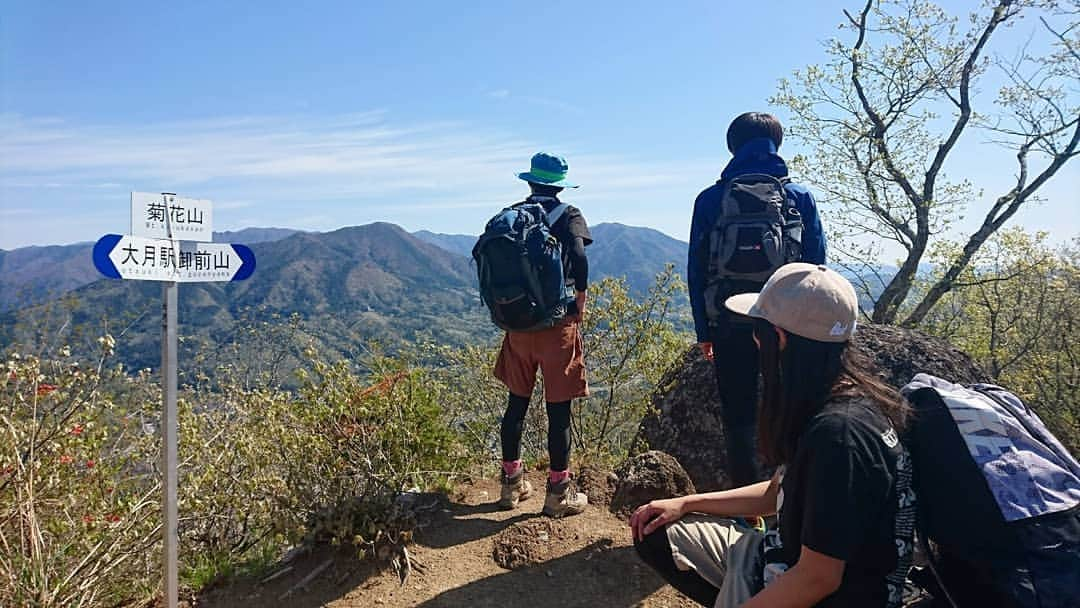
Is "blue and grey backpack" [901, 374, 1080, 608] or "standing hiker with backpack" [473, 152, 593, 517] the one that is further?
"standing hiker with backpack" [473, 152, 593, 517]

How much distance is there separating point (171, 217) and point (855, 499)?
117 inches

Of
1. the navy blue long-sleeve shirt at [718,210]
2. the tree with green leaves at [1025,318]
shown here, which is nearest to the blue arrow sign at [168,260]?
the navy blue long-sleeve shirt at [718,210]

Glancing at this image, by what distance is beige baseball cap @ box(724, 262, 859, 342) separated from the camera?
2.04m

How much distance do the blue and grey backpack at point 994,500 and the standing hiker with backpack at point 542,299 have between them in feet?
7.25

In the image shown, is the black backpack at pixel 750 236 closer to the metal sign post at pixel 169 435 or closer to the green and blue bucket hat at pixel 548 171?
the green and blue bucket hat at pixel 548 171

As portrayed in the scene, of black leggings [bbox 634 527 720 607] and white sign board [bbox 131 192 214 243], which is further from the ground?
white sign board [bbox 131 192 214 243]

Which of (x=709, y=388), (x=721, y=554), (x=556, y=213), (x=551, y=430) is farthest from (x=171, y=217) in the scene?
(x=709, y=388)

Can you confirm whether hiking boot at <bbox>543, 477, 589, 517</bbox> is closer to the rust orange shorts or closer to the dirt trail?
the dirt trail

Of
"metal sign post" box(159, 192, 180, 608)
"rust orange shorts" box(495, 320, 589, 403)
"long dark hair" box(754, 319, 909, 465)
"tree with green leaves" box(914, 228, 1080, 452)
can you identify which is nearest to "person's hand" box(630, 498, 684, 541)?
"long dark hair" box(754, 319, 909, 465)

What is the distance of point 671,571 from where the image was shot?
8.61 ft

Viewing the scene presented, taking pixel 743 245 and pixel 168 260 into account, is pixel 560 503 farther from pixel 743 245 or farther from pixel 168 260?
pixel 168 260

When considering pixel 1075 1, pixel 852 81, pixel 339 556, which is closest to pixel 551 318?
pixel 339 556

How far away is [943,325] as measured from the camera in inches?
443

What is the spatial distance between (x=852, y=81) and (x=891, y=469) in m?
10.8
